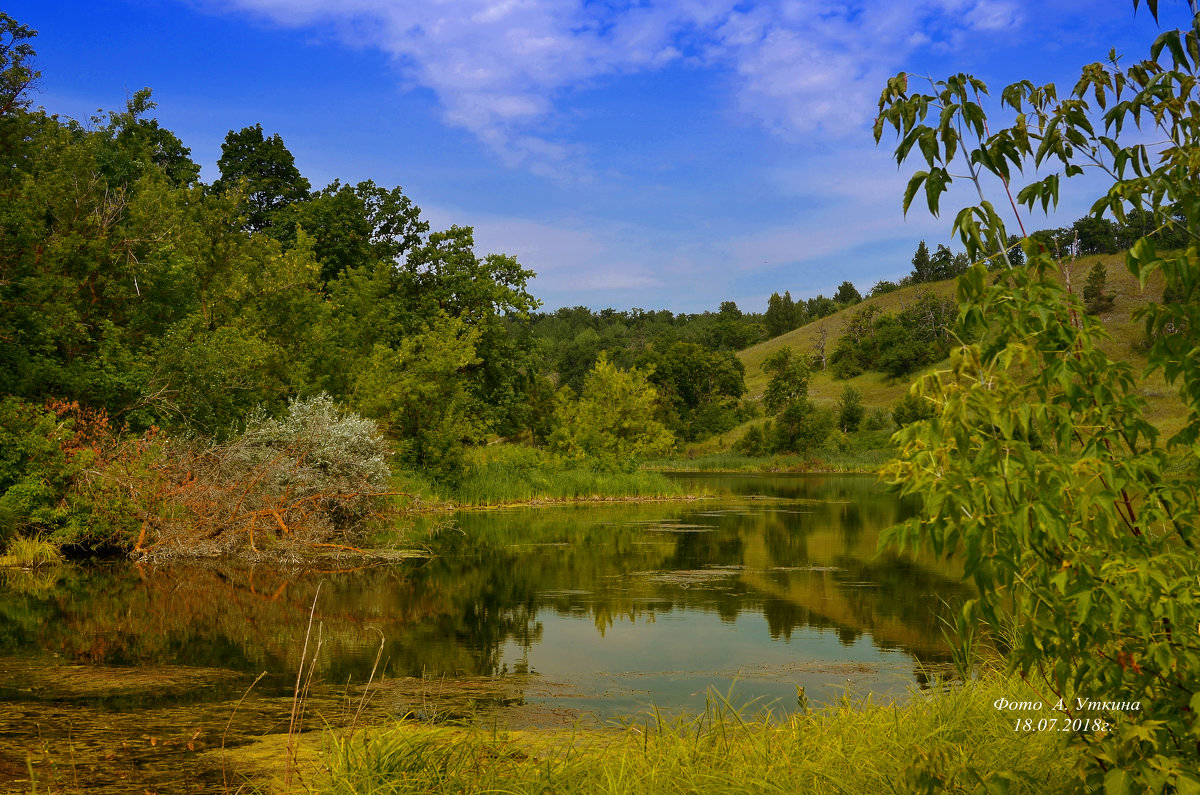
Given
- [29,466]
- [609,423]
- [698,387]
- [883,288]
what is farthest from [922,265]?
[29,466]

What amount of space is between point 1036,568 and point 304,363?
2698cm

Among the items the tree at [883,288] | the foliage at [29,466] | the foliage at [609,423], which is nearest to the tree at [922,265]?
the tree at [883,288]

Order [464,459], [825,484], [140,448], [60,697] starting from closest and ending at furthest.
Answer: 1. [60,697]
2. [140,448]
3. [464,459]
4. [825,484]

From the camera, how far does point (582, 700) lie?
8383 mm

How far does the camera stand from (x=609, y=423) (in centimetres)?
4259

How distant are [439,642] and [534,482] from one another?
2256 centimetres

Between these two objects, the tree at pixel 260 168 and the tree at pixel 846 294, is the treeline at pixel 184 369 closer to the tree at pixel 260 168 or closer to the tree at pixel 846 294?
the tree at pixel 260 168

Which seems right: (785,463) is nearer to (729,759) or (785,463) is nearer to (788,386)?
(788,386)

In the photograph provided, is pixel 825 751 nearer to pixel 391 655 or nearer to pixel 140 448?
pixel 391 655

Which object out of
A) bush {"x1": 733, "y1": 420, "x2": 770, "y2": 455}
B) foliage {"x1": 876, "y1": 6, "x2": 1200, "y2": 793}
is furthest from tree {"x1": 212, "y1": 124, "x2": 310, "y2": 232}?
foliage {"x1": 876, "y1": 6, "x2": 1200, "y2": 793}

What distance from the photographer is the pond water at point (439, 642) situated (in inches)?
278

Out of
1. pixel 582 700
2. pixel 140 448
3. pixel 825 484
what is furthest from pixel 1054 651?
pixel 825 484

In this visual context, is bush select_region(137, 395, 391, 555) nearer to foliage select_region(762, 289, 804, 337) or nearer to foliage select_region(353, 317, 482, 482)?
foliage select_region(353, 317, 482, 482)

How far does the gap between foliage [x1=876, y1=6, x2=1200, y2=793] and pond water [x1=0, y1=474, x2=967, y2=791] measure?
34.5 inches
